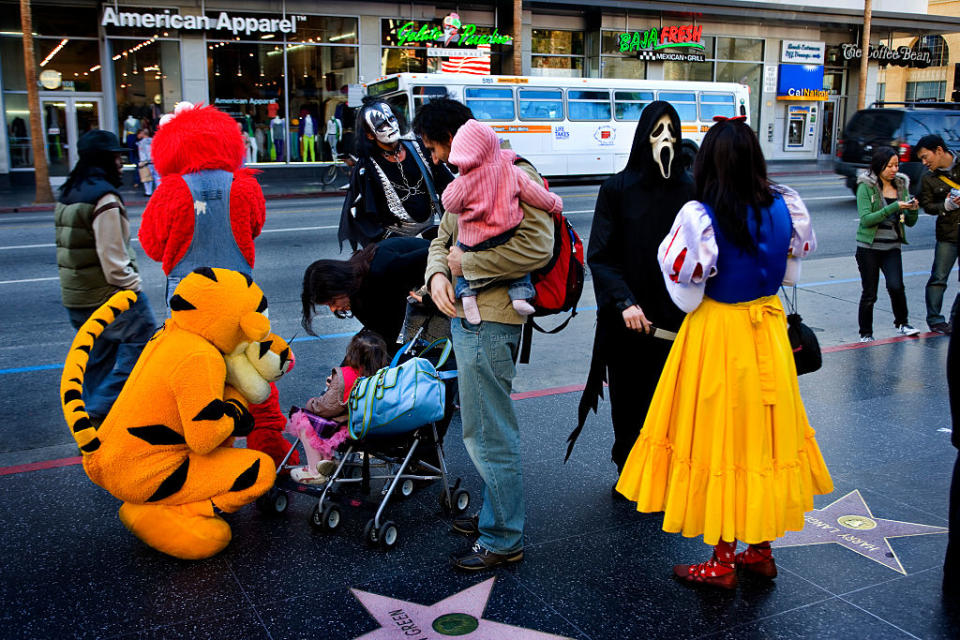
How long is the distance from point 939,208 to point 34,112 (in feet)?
62.1

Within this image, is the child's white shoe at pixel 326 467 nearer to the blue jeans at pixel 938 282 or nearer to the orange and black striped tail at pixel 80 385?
the orange and black striped tail at pixel 80 385

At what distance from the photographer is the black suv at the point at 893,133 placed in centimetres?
1943

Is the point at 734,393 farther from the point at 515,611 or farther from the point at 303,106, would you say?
the point at 303,106

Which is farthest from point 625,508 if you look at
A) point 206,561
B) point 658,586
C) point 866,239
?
point 866,239

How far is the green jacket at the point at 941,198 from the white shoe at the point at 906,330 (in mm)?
876

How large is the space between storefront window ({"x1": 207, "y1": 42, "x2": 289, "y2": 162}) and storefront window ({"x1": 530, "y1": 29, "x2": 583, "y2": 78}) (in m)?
9.37

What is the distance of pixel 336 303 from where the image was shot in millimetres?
4398

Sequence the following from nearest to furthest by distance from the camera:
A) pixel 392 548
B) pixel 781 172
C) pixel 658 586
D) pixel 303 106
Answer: pixel 658 586 < pixel 392 548 < pixel 303 106 < pixel 781 172

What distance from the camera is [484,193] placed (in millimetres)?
3467

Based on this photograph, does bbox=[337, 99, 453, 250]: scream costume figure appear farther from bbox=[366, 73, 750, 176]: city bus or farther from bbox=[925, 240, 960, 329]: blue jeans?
bbox=[366, 73, 750, 176]: city bus

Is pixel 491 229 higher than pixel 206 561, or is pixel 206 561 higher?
pixel 491 229

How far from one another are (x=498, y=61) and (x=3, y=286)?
23054 mm

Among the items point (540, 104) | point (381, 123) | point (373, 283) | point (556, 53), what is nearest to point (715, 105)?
point (540, 104)

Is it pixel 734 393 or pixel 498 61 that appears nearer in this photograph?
pixel 734 393
